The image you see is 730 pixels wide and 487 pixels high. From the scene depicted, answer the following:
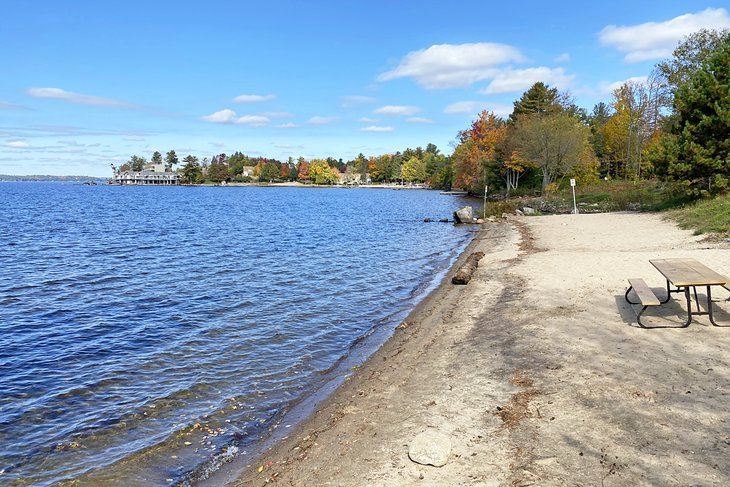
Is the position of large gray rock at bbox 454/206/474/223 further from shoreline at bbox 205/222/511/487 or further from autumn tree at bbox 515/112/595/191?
shoreline at bbox 205/222/511/487

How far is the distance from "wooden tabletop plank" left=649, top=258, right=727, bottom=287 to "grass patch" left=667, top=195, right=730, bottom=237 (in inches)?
439

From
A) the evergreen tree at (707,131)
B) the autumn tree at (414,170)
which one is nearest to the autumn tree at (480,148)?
the evergreen tree at (707,131)

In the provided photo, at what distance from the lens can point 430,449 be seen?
5.49 metres

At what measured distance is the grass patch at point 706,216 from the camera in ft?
64.9

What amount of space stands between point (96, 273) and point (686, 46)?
164 feet

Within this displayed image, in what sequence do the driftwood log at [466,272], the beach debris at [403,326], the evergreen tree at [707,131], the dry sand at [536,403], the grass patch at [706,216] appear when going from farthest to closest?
1. the evergreen tree at [707,131]
2. the grass patch at [706,216]
3. the driftwood log at [466,272]
4. the beach debris at [403,326]
5. the dry sand at [536,403]

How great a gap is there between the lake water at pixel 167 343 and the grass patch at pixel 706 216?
36.9 feet

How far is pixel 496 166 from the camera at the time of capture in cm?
7444

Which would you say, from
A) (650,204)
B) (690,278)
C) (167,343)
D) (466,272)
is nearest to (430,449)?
(690,278)

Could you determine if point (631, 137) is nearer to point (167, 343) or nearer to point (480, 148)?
point (480, 148)

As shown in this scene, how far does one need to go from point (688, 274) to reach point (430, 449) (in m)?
6.82

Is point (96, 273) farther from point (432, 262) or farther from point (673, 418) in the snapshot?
point (673, 418)

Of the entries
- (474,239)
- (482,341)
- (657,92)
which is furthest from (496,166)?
(482,341)

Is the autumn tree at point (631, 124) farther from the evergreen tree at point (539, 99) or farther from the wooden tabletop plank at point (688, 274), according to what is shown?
the wooden tabletop plank at point (688, 274)
